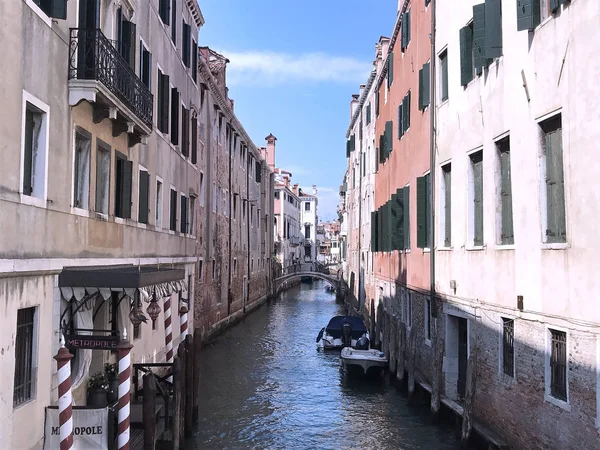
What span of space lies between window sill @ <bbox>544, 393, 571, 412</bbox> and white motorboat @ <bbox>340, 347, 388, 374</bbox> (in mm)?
8544

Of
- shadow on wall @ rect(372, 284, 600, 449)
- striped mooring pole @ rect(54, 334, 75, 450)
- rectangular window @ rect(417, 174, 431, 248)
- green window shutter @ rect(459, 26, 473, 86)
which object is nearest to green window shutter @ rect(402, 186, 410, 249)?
rectangular window @ rect(417, 174, 431, 248)

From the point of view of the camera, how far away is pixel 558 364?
7898 millimetres

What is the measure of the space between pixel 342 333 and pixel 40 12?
53.8 ft

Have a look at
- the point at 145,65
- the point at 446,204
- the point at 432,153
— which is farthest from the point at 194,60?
the point at 446,204

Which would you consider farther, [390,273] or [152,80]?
[390,273]

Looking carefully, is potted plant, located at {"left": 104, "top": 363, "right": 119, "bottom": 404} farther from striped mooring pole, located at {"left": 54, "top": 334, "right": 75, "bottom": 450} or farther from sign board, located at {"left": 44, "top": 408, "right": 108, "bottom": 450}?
striped mooring pole, located at {"left": 54, "top": 334, "right": 75, "bottom": 450}

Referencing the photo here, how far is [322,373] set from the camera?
18.1 metres

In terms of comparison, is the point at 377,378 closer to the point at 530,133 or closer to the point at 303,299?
the point at 530,133

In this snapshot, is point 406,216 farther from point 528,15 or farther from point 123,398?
point 123,398

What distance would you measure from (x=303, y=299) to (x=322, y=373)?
2916cm

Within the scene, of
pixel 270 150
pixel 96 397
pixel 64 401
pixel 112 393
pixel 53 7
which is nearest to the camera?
pixel 64 401

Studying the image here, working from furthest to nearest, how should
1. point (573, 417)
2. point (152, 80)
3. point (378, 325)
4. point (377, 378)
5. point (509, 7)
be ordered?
point (378, 325) → point (377, 378) → point (152, 80) → point (509, 7) → point (573, 417)

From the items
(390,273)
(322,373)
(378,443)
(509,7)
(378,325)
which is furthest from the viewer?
(378,325)

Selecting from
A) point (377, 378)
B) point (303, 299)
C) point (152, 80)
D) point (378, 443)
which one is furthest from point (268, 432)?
point (303, 299)
